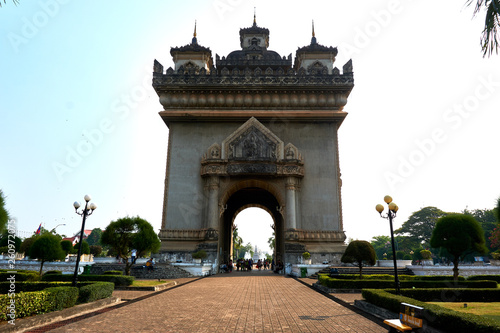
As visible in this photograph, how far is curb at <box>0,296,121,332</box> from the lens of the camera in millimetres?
6426

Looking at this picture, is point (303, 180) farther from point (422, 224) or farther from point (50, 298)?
point (422, 224)

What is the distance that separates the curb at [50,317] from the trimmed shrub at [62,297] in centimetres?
19

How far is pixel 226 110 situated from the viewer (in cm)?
2903

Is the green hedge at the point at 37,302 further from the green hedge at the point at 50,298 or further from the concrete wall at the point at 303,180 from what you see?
the concrete wall at the point at 303,180

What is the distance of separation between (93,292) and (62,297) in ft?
4.75

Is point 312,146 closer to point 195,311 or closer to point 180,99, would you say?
point 180,99

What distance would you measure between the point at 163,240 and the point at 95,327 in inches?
764

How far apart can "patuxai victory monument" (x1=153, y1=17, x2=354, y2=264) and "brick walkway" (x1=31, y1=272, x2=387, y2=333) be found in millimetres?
14679

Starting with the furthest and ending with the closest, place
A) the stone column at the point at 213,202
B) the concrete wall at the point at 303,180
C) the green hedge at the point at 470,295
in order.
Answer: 1. the concrete wall at the point at 303,180
2. the stone column at the point at 213,202
3. the green hedge at the point at 470,295

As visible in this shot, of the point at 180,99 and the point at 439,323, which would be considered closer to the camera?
the point at 439,323

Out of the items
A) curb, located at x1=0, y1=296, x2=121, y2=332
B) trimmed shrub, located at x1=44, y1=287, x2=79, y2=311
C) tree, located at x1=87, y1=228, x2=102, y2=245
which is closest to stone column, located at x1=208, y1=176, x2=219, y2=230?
curb, located at x1=0, y1=296, x2=121, y2=332

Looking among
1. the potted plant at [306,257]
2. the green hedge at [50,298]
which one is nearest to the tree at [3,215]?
the green hedge at [50,298]

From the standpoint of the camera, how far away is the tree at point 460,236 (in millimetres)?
16081

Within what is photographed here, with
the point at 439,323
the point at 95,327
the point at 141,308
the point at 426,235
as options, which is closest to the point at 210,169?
the point at 141,308
